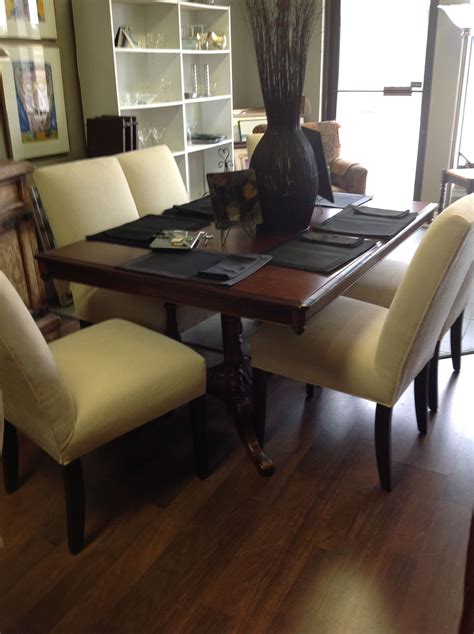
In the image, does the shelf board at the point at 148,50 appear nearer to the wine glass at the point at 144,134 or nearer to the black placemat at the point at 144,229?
the wine glass at the point at 144,134

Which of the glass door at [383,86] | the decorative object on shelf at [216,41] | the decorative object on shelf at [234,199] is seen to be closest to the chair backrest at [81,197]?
the decorative object on shelf at [234,199]

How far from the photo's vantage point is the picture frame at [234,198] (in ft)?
6.45

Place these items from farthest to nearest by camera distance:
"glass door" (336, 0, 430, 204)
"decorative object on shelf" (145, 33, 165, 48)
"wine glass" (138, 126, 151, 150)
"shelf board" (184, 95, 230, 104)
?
1. "glass door" (336, 0, 430, 204)
2. "shelf board" (184, 95, 230, 104)
3. "wine glass" (138, 126, 151, 150)
4. "decorative object on shelf" (145, 33, 165, 48)

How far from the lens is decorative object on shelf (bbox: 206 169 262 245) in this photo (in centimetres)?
197

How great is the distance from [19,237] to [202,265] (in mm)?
1285

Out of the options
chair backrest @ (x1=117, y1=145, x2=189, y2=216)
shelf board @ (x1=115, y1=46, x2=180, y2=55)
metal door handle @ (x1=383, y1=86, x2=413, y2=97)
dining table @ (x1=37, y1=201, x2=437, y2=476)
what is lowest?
dining table @ (x1=37, y1=201, x2=437, y2=476)

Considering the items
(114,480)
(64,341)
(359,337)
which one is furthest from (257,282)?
(114,480)

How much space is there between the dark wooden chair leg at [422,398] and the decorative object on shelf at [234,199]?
2.66 feet

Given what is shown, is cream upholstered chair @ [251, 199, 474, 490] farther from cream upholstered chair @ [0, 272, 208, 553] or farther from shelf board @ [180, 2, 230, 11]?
shelf board @ [180, 2, 230, 11]

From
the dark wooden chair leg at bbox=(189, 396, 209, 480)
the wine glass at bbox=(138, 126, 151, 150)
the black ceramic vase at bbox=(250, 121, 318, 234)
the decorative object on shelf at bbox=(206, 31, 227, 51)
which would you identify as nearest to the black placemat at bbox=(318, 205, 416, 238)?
the black ceramic vase at bbox=(250, 121, 318, 234)

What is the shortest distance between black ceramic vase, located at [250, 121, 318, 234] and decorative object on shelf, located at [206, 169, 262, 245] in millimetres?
48

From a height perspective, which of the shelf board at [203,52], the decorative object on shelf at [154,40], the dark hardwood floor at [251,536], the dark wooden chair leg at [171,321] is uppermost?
the decorative object on shelf at [154,40]

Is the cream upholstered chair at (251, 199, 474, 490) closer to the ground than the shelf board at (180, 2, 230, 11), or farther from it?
closer to the ground

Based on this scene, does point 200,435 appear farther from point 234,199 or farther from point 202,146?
point 202,146
